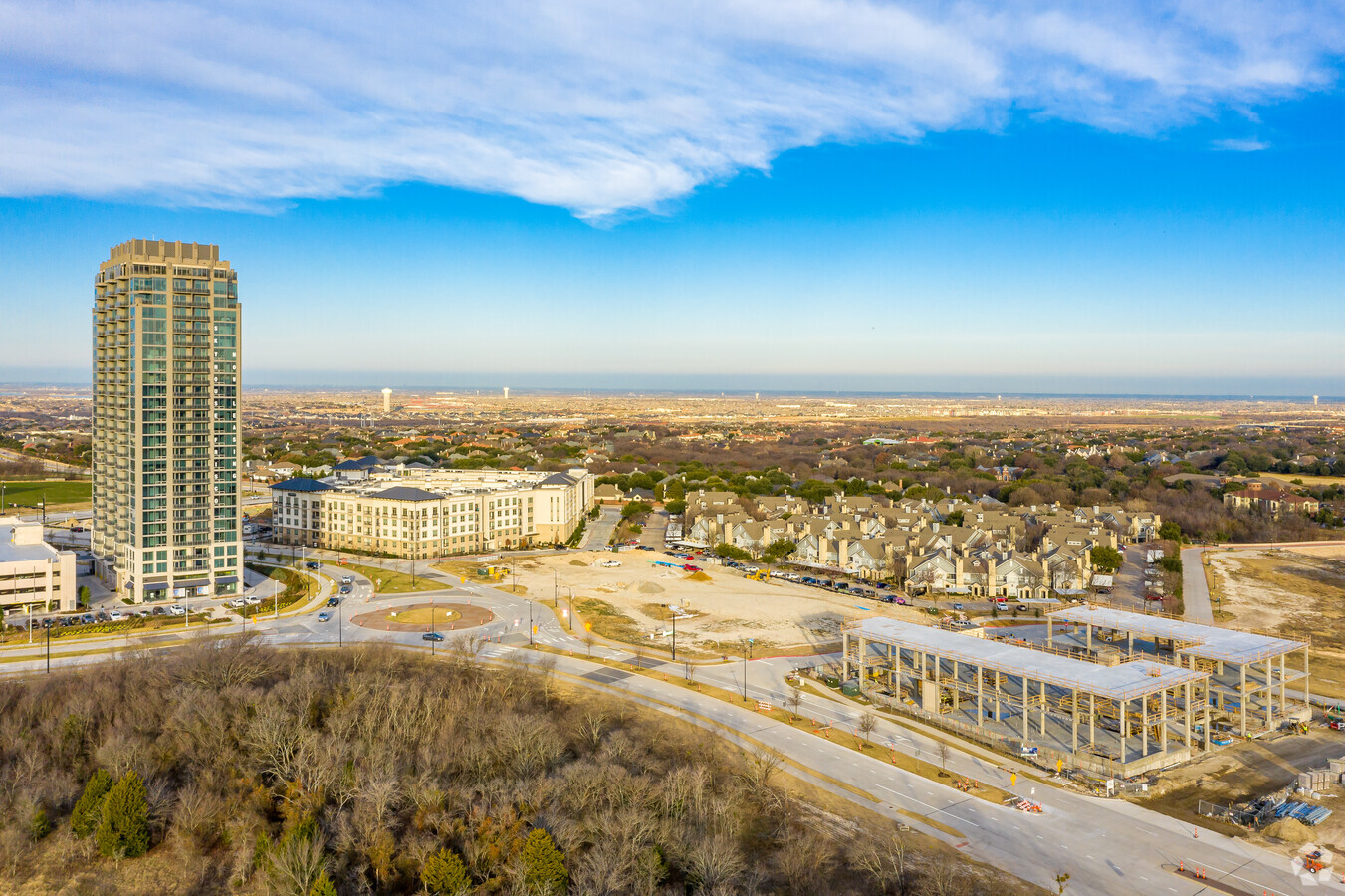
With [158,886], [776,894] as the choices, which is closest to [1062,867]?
[776,894]

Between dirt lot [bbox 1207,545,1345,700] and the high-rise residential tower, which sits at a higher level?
the high-rise residential tower

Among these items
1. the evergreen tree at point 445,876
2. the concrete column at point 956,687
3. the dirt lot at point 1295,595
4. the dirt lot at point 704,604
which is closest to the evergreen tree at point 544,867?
the evergreen tree at point 445,876

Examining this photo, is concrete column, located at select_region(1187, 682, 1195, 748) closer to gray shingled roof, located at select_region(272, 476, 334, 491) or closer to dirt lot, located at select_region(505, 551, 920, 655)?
dirt lot, located at select_region(505, 551, 920, 655)

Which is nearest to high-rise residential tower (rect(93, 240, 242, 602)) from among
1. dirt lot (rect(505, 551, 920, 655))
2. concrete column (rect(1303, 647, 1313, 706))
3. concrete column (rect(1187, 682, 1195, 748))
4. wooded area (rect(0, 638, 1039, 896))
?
wooded area (rect(0, 638, 1039, 896))

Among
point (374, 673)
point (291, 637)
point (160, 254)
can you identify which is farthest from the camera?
point (160, 254)

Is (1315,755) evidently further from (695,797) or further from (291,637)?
(291,637)

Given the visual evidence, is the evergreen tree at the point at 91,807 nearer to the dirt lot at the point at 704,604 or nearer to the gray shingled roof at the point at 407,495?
the dirt lot at the point at 704,604

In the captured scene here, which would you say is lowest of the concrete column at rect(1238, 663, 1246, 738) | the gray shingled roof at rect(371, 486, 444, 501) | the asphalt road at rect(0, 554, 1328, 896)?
the asphalt road at rect(0, 554, 1328, 896)
